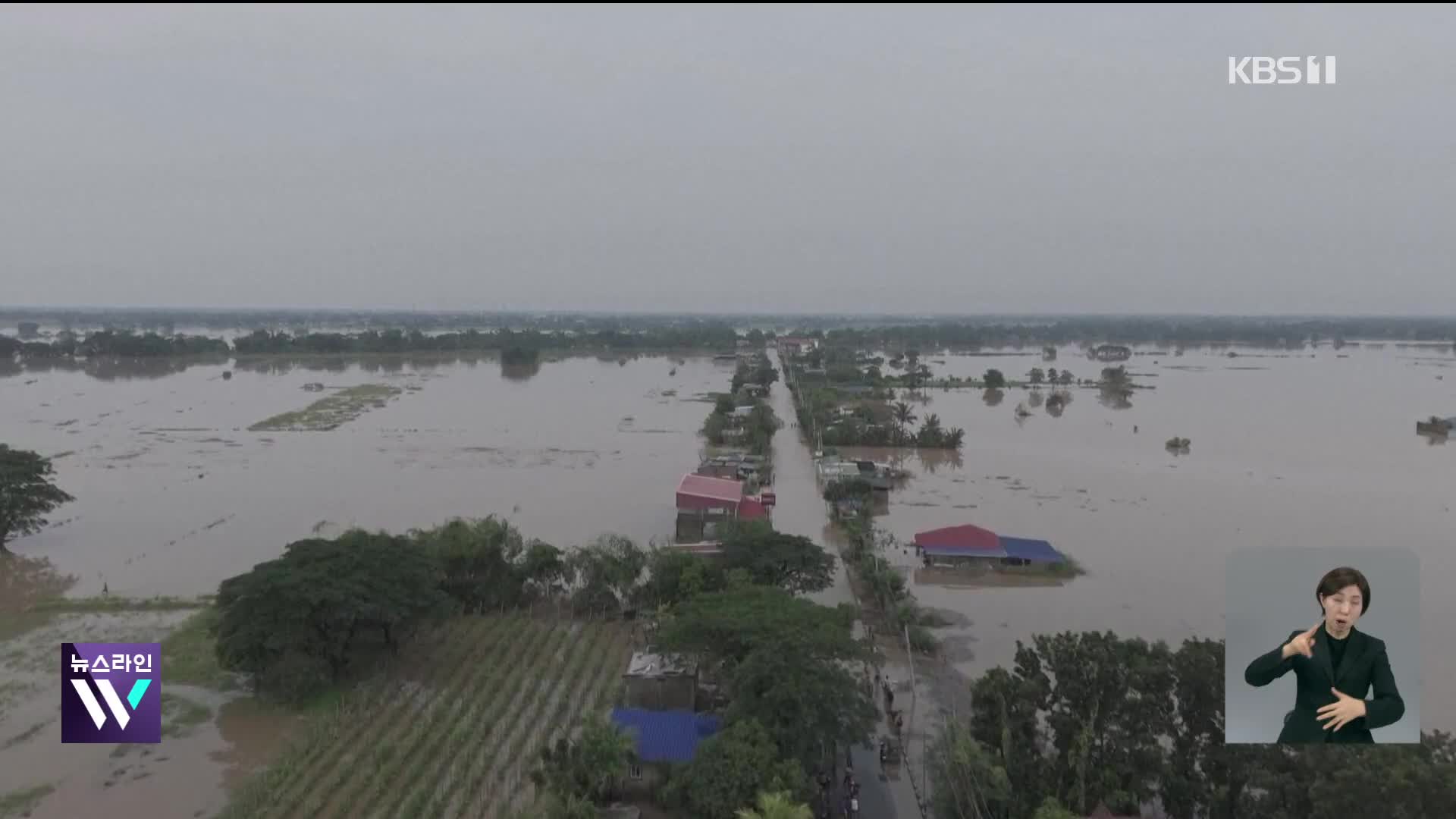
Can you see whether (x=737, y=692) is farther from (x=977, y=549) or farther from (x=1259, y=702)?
(x=977, y=549)

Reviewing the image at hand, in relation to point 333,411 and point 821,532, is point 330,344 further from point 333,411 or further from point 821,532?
point 821,532

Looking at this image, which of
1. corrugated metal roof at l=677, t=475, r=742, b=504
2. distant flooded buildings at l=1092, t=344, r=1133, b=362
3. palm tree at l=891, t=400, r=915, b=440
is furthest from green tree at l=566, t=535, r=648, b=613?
distant flooded buildings at l=1092, t=344, r=1133, b=362

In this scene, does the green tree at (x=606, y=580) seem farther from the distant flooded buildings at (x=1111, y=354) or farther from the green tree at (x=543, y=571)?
the distant flooded buildings at (x=1111, y=354)

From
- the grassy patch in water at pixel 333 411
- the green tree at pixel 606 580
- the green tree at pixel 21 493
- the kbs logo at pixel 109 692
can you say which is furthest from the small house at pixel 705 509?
the grassy patch in water at pixel 333 411

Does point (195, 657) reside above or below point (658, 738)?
below

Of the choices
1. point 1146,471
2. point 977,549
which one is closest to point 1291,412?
point 1146,471

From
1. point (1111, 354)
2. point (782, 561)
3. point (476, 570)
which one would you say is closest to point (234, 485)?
Result: point (476, 570)

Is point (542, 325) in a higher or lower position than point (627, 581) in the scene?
higher
